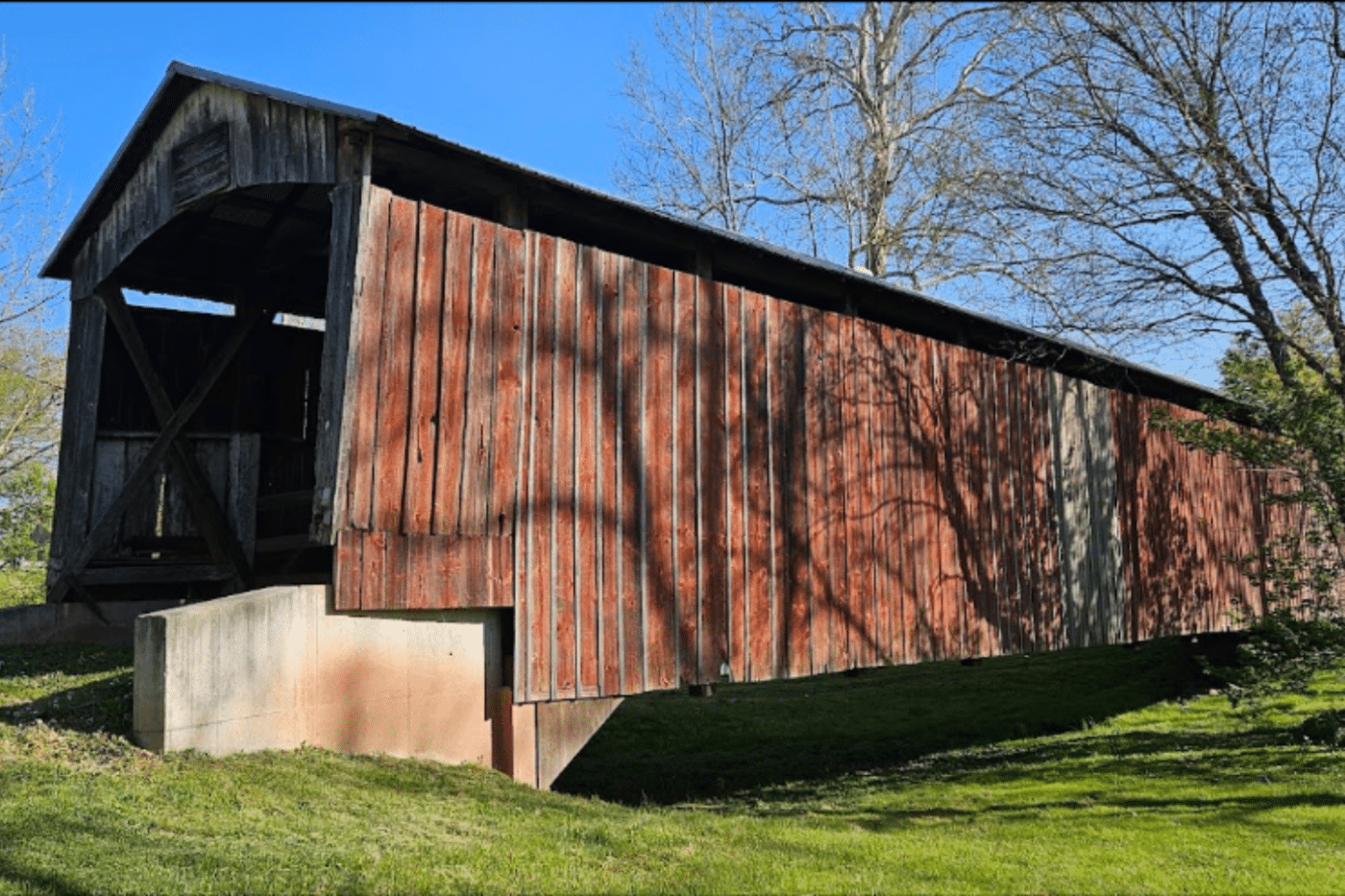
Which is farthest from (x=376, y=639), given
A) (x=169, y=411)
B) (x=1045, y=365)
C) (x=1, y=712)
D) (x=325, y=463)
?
(x=1045, y=365)

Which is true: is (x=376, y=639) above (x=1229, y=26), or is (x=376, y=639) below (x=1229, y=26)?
below

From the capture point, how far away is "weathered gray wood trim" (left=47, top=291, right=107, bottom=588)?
11.1 m

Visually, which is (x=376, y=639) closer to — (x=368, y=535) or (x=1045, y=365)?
(x=368, y=535)

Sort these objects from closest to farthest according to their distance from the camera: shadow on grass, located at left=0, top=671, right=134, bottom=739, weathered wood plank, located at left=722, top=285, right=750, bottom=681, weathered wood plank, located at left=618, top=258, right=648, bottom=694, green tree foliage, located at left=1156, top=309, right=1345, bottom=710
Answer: shadow on grass, located at left=0, top=671, right=134, bottom=739 < weathered wood plank, located at left=618, top=258, right=648, bottom=694 < weathered wood plank, located at left=722, top=285, right=750, bottom=681 < green tree foliage, located at left=1156, top=309, right=1345, bottom=710

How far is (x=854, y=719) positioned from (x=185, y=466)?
380 inches

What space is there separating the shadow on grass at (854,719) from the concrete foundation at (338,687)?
2.38 metres

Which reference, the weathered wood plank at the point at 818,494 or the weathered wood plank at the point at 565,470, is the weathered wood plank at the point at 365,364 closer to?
the weathered wood plank at the point at 565,470

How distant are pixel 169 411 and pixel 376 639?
5035 millimetres

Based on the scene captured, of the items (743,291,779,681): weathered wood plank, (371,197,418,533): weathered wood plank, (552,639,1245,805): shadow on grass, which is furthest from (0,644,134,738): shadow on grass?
(743,291,779,681): weathered wood plank

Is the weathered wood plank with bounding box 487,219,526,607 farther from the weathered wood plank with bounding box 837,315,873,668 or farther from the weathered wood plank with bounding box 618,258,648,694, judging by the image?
the weathered wood plank with bounding box 837,315,873,668

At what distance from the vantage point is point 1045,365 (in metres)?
14.3

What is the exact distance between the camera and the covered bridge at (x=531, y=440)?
7.66 m

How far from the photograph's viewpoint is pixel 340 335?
296 inches

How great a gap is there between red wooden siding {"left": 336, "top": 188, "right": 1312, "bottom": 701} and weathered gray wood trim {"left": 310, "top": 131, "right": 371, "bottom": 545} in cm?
9
